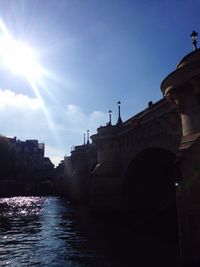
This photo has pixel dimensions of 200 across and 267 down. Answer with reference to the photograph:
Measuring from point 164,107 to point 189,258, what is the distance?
41.9 ft

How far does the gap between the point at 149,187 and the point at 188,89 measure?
23445 mm

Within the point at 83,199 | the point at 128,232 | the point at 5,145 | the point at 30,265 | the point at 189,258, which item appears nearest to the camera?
the point at 189,258

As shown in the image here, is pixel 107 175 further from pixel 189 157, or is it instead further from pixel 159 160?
pixel 189 157

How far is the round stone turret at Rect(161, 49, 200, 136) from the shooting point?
10.6 meters

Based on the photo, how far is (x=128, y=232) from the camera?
2288 centimetres

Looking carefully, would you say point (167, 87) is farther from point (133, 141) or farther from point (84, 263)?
point (133, 141)

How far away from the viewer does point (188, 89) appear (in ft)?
36.6

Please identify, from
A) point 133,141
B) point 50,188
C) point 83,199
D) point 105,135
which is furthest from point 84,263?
point 50,188

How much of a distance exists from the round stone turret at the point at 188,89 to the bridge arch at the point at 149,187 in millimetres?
18234

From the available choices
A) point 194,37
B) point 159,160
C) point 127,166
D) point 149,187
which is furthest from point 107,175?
point 194,37

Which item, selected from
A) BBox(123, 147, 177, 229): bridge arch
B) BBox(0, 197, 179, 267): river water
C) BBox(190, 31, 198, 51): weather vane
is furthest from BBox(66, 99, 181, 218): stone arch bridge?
BBox(190, 31, 198, 51): weather vane

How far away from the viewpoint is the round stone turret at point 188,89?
10602mm

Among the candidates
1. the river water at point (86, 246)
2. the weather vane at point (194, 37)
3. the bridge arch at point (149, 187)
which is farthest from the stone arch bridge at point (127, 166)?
the weather vane at point (194, 37)

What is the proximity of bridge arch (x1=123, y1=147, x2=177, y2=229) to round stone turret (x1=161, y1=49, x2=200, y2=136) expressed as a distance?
59.8 feet
